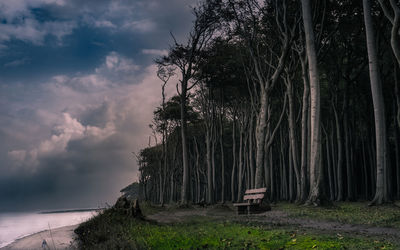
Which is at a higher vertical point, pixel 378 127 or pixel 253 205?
pixel 378 127

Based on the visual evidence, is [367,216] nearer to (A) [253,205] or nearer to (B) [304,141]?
(A) [253,205]

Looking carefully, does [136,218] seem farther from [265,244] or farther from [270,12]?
[270,12]

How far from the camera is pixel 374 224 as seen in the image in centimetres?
1142

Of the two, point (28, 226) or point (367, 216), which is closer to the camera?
point (367, 216)

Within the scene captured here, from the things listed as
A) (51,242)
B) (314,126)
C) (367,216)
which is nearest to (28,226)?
(51,242)

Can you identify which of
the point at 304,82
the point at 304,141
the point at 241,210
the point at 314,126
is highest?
the point at 304,82

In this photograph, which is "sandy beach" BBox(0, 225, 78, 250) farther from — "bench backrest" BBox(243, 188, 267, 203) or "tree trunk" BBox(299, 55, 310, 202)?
"tree trunk" BBox(299, 55, 310, 202)

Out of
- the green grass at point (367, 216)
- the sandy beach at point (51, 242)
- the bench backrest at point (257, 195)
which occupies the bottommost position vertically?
the sandy beach at point (51, 242)

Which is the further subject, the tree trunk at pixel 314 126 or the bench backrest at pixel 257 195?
the bench backrest at pixel 257 195

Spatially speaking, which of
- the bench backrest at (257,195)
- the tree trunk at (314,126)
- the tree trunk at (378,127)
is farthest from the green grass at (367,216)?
the bench backrest at (257,195)

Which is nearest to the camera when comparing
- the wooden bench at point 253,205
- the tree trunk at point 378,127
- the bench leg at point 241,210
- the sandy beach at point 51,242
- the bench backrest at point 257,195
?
the sandy beach at point 51,242

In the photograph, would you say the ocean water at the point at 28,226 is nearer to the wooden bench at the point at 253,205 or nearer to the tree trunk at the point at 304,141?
the wooden bench at the point at 253,205

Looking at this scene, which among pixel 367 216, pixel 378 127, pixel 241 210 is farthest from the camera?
pixel 241 210

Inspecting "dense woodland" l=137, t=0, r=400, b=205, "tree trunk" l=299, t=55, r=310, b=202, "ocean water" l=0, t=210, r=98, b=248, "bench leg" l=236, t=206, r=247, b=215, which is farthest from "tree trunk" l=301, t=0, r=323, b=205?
"ocean water" l=0, t=210, r=98, b=248
